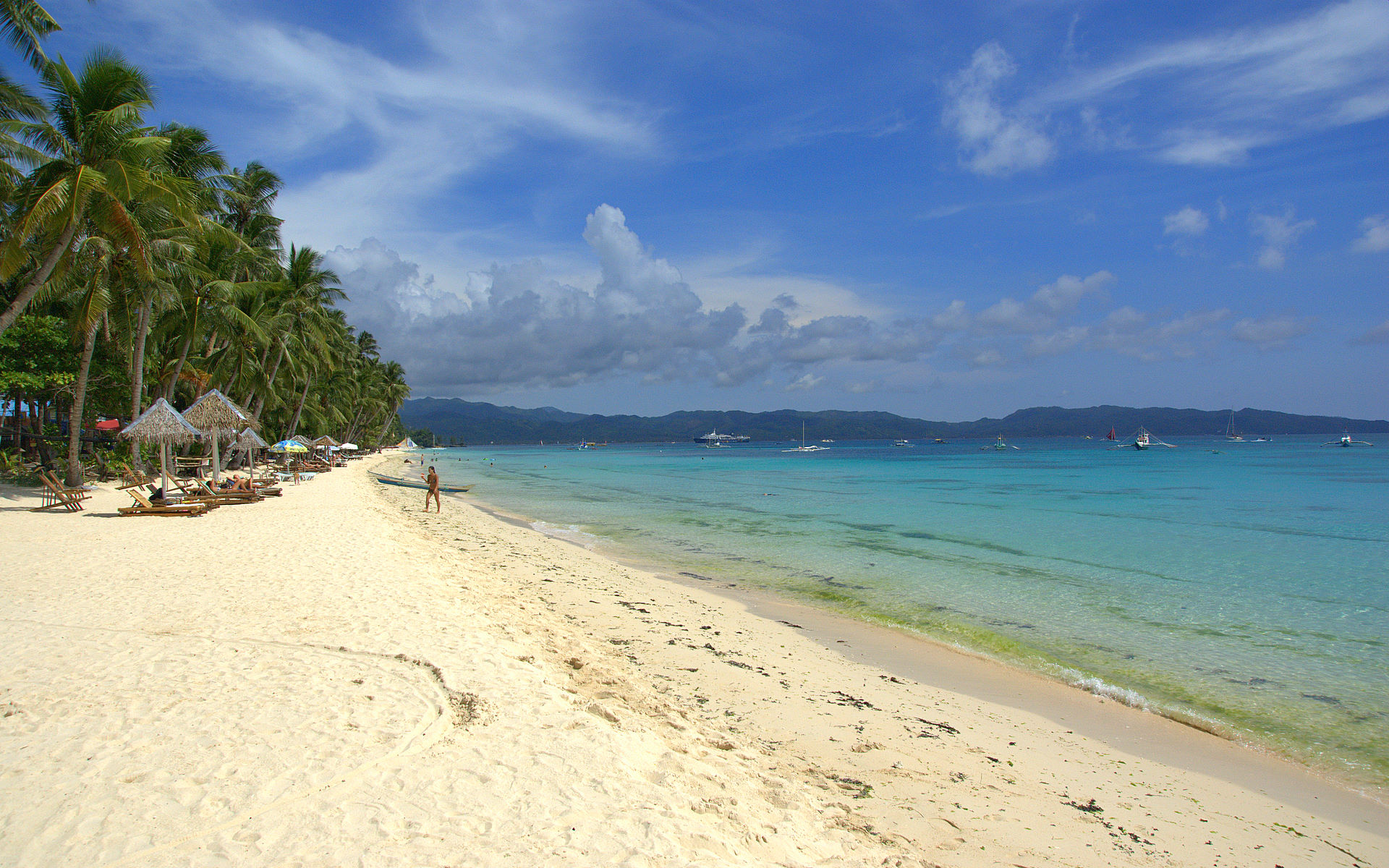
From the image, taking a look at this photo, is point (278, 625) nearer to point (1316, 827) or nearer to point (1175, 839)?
point (1175, 839)

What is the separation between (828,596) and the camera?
32.4ft

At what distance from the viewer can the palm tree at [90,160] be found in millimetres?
11961

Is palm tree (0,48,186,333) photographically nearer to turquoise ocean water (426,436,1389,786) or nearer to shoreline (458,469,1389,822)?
turquoise ocean water (426,436,1389,786)

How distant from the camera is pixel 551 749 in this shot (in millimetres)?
3752

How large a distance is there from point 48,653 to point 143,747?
2.42 m

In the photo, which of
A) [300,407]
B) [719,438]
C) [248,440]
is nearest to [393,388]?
[300,407]

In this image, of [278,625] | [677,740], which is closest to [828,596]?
[677,740]

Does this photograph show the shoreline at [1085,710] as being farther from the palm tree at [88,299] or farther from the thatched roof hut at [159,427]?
the palm tree at [88,299]

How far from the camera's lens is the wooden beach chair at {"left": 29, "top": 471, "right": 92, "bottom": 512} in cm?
1340

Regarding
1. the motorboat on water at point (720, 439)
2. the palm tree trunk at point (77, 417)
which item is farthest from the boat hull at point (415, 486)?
the motorboat on water at point (720, 439)

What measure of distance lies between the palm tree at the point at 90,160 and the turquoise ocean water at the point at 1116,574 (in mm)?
11156

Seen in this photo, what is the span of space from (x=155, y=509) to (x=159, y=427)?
113 inches

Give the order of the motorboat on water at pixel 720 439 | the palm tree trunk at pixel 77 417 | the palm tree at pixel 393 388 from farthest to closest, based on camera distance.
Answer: the motorboat on water at pixel 720 439 → the palm tree at pixel 393 388 → the palm tree trunk at pixel 77 417

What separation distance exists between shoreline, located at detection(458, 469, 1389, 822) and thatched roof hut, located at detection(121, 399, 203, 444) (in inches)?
572
